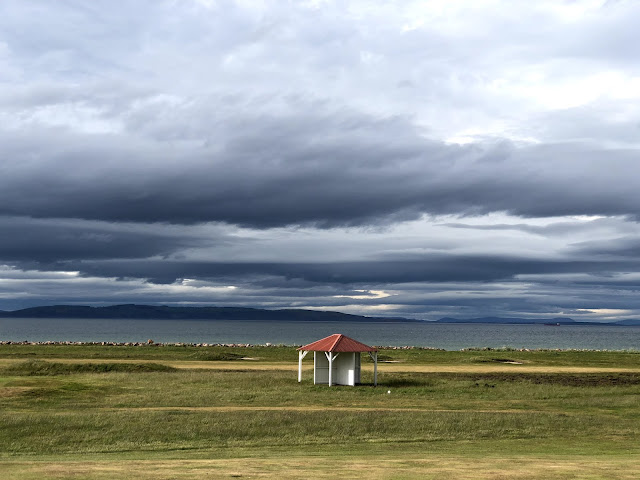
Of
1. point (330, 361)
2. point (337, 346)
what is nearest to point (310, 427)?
point (330, 361)

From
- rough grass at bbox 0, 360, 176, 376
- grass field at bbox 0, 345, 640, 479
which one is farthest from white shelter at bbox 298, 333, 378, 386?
rough grass at bbox 0, 360, 176, 376

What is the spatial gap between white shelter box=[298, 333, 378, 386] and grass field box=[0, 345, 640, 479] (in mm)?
1327

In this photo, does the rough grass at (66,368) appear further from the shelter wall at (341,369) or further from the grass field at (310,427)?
the shelter wall at (341,369)

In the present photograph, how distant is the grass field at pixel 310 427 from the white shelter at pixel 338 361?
1.33m

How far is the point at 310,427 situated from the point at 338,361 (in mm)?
19469

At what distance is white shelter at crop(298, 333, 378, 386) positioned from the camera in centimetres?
4734

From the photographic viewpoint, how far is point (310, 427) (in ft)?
95.8

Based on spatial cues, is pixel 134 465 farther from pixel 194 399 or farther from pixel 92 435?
pixel 194 399

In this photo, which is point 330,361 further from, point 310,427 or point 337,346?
point 310,427

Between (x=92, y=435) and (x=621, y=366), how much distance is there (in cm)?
6210

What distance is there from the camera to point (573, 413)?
1385 inches

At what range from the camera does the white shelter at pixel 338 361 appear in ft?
155

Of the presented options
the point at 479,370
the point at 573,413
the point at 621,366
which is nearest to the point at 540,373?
the point at 479,370

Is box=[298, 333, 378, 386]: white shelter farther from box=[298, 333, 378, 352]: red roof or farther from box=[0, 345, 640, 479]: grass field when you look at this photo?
box=[0, 345, 640, 479]: grass field
